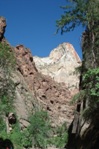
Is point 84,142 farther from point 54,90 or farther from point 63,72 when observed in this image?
point 63,72

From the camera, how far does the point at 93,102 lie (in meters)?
11.9

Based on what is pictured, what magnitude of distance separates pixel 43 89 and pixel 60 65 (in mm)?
69355

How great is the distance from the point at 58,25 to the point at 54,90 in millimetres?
41934

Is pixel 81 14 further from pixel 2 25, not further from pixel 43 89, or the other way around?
pixel 43 89

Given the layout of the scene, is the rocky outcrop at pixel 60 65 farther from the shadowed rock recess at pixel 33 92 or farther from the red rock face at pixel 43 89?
the shadowed rock recess at pixel 33 92

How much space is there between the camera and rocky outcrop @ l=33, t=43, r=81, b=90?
10881cm

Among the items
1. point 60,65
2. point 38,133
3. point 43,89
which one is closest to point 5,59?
point 38,133

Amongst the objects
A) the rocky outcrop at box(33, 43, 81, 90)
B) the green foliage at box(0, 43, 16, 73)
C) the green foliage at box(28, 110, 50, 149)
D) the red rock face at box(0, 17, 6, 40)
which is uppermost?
the rocky outcrop at box(33, 43, 81, 90)

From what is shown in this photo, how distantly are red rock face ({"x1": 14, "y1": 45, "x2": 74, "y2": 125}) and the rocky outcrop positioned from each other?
42.2 metres

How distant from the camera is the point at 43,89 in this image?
180 feet

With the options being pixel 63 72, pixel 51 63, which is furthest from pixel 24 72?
pixel 51 63

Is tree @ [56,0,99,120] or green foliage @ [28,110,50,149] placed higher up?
tree @ [56,0,99,120]

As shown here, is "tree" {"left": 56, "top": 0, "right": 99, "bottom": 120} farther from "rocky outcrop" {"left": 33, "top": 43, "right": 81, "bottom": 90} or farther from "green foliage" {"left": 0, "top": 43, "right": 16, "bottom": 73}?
"rocky outcrop" {"left": 33, "top": 43, "right": 81, "bottom": 90}

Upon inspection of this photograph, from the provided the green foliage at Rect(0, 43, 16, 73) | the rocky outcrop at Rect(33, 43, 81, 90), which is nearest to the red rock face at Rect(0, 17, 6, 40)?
the green foliage at Rect(0, 43, 16, 73)
